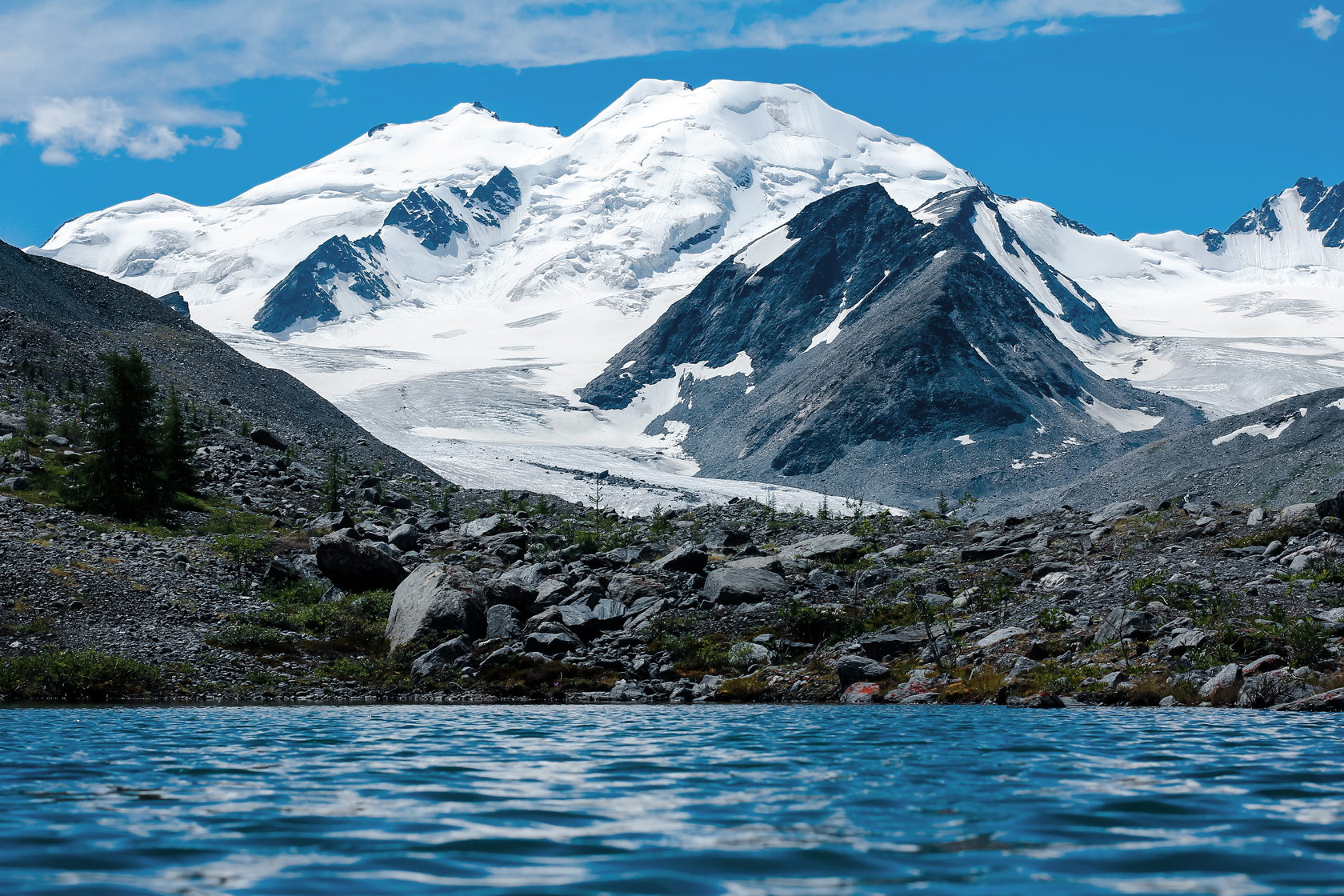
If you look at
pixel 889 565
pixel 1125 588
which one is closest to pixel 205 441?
pixel 889 565

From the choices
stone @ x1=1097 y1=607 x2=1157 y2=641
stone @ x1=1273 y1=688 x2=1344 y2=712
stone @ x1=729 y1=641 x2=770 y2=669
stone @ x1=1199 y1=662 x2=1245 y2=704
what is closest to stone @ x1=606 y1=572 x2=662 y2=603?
stone @ x1=729 y1=641 x2=770 y2=669

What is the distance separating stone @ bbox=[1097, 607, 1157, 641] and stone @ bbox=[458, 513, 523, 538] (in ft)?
97.7

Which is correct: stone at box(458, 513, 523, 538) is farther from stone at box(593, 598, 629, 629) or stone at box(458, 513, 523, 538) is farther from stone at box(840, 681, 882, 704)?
stone at box(840, 681, 882, 704)

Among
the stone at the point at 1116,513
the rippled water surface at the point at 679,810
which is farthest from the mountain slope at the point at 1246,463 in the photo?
the rippled water surface at the point at 679,810

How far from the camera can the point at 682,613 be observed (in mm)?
35438

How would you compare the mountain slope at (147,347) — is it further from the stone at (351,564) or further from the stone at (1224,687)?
the stone at (1224,687)

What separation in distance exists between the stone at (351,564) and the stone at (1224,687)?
2775cm

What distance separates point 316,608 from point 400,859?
29.5 meters

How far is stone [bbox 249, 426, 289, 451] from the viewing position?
2591 inches

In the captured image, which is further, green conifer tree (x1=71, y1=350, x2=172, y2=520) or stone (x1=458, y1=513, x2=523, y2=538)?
stone (x1=458, y1=513, x2=523, y2=538)

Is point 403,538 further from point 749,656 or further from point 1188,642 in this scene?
point 1188,642

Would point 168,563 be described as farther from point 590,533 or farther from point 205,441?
point 205,441

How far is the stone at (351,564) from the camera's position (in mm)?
39031

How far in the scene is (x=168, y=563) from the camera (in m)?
37.0
